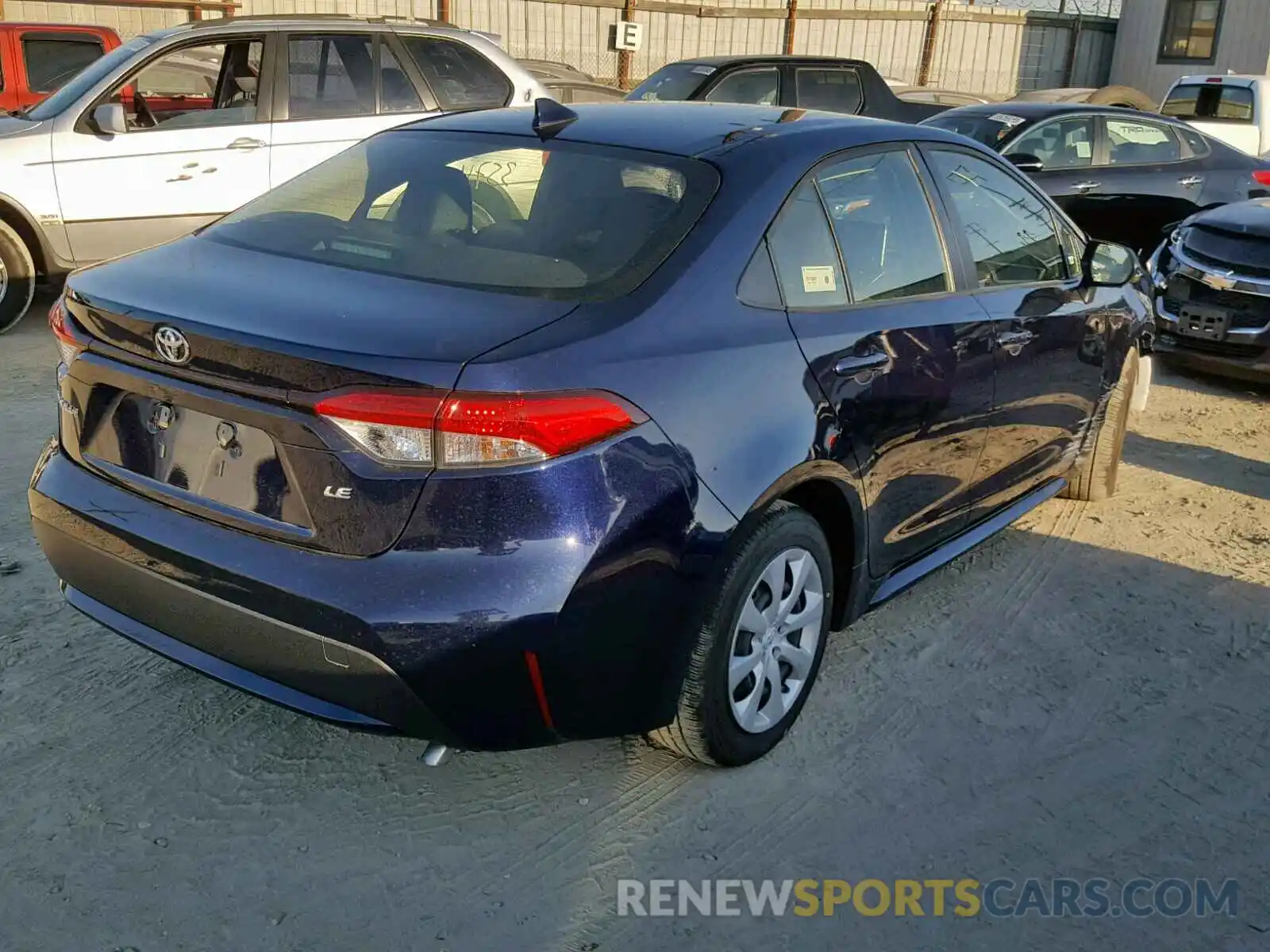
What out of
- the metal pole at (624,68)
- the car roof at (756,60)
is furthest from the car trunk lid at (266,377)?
the metal pole at (624,68)

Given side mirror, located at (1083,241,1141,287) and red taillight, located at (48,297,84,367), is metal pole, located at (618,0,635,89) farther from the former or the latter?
red taillight, located at (48,297,84,367)

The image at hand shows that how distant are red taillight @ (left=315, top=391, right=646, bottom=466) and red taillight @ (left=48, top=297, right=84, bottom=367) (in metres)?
0.80

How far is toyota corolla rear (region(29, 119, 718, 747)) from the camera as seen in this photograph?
2381 millimetres

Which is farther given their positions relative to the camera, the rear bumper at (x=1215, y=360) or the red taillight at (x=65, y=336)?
the rear bumper at (x=1215, y=360)

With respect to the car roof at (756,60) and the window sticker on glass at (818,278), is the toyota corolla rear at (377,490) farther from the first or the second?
the car roof at (756,60)

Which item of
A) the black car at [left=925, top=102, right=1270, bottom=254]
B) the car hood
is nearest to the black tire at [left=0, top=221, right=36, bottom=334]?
the black car at [left=925, top=102, right=1270, bottom=254]

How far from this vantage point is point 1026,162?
8.20 m

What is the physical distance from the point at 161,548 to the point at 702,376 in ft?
4.04

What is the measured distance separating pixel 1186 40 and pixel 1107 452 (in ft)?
68.4

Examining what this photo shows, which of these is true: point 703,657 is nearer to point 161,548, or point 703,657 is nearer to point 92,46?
point 161,548

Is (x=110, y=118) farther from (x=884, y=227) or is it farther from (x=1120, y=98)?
(x=1120, y=98)

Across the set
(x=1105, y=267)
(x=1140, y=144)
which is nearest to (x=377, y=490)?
(x=1105, y=267)

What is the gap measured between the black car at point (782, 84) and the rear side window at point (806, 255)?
743cm

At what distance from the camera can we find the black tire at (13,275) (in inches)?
273
